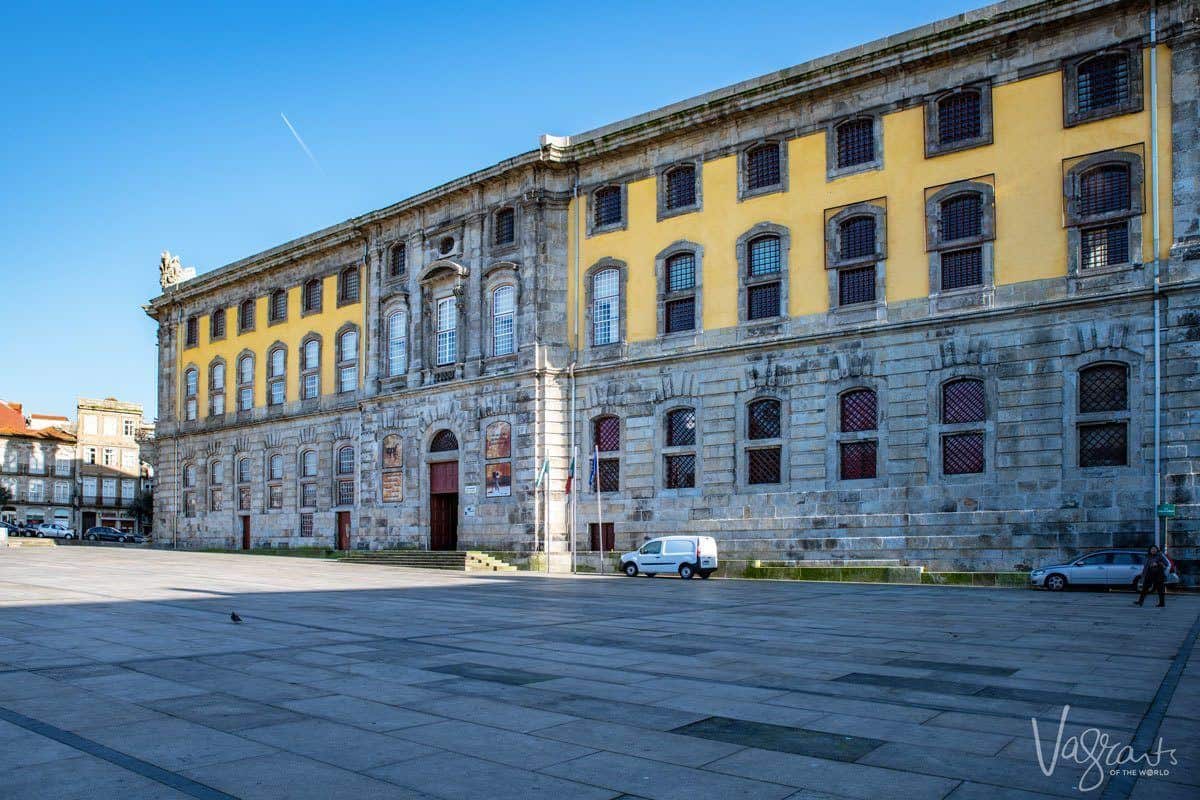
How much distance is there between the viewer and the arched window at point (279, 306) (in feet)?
182

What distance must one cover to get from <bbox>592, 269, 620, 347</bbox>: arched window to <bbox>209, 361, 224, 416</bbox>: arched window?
3041 centimetres

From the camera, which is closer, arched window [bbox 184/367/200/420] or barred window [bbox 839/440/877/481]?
barred window [bbox 839/440/877/481]

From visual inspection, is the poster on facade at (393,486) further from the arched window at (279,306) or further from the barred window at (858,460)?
the barred window at (858,460)

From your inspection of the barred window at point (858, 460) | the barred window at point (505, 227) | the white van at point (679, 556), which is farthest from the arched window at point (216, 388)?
the barred window at point (858, 460)

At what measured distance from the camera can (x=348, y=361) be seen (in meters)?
50.8

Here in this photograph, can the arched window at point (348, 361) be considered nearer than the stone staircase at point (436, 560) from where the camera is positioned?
No

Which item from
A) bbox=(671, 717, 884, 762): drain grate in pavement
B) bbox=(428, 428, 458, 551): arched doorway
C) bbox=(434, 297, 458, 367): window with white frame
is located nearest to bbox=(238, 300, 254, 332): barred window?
bbox=(434, 297, 458, 367): window with white frame

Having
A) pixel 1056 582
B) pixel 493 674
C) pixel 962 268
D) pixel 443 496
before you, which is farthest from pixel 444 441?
pixel 493 674

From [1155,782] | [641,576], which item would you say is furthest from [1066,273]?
[1155,782]

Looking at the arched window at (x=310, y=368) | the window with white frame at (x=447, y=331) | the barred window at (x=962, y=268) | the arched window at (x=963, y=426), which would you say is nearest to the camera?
the arched window at (x=963, y=426)

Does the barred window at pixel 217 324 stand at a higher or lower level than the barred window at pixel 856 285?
higher

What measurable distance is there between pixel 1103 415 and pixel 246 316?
1820 inches

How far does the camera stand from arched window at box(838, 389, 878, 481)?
31.8 metres

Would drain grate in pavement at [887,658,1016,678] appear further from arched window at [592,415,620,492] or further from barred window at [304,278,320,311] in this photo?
barred window at [304,278,320,311]
